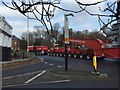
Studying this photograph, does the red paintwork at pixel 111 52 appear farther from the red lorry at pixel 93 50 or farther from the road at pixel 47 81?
the road at pixel 47 81

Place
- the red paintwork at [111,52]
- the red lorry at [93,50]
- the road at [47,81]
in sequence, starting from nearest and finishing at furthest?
the road at [47,81], the red paintwork at [111,52], the red lorry at [93,50]

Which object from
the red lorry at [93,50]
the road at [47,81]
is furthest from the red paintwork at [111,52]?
the road at [47,81]

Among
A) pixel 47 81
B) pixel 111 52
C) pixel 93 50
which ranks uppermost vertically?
pixel 93 50

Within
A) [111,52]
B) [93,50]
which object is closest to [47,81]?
[111,52]

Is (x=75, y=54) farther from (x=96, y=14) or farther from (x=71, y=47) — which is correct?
(x=96, y=14)

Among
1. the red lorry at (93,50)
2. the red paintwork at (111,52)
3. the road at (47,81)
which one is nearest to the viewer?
the road at (47,81)

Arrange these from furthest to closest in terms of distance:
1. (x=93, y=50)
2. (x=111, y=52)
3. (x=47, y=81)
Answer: (x=93, y=50) < (x=111, y=52) < (x=47, y=81)

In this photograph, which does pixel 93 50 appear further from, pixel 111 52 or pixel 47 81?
pixel 47 81

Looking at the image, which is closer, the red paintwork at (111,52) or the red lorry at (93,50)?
the red paintwork at (111,52)

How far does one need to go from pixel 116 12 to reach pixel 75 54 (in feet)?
153

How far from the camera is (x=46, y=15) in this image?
413cm

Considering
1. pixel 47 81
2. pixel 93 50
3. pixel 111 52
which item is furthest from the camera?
pixel 93 50

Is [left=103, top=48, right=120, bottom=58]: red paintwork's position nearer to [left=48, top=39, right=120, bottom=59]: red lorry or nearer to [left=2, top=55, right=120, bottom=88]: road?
[left=48, top=39, right=120, bottom=59]: red lorry

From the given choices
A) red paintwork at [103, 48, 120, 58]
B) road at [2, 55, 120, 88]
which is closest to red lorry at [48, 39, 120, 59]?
red paintwork at [103, 48, 120, 58]
